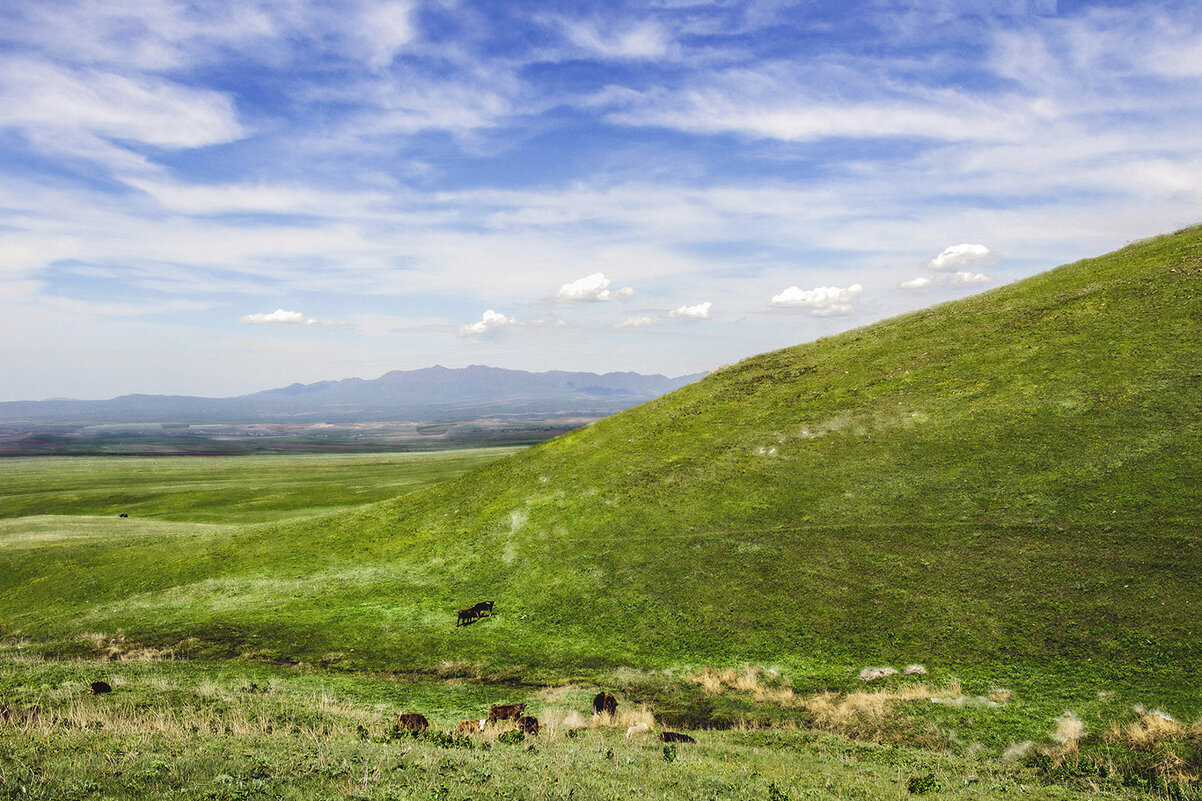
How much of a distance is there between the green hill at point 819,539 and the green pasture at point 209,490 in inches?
1257

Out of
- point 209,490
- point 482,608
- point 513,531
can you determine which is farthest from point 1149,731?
point 209,490

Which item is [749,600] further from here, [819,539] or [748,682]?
Result: [819,539]

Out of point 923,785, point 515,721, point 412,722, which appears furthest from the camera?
point 515,721

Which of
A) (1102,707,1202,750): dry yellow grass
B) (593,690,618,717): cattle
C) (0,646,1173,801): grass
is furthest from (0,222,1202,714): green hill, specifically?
(0,646,1173,801): grass

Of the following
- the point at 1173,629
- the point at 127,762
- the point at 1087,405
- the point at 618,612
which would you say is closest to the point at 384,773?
the point at 127,762

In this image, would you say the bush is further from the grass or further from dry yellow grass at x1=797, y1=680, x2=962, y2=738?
dry yellow grass at x1=797, y1=680, x2=962, y2=738

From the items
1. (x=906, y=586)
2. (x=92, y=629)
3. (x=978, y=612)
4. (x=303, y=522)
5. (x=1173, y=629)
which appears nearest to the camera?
(x=1173, y=629)

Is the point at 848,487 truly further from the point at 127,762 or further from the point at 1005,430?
the point at 127,762

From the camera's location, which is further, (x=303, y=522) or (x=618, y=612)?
(x=303, y=522)

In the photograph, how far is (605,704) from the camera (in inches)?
939

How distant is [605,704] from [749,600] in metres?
11.7

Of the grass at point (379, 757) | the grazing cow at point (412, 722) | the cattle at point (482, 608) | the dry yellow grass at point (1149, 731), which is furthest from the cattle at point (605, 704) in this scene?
the dry yellow grass at point (1149, 731)

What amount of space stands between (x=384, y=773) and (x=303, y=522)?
47.4 meters

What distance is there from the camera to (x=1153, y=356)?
39781mm
